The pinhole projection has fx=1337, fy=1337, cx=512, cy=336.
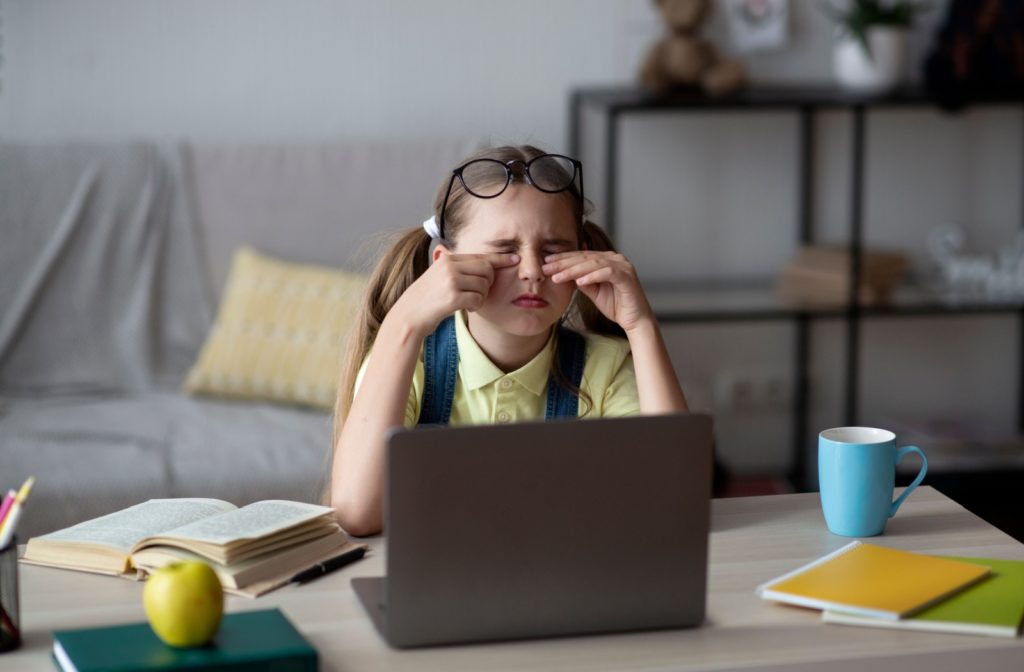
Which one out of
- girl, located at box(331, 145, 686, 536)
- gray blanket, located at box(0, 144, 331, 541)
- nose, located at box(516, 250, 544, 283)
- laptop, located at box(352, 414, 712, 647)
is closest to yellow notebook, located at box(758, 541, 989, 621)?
laptop, located at box(352, 414, 712, 647)

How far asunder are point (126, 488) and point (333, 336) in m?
0.58

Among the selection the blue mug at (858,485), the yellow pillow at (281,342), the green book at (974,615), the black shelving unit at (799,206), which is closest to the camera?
the green book at (974,615)

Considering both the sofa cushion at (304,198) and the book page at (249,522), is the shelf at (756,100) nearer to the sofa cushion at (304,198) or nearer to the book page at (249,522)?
the sofa cushion at (304,198)

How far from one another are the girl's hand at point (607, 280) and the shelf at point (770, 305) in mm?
1430

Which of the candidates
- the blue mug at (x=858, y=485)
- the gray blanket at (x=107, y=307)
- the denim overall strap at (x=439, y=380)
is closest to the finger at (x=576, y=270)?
the denim overall strap at (x=439, y=380)

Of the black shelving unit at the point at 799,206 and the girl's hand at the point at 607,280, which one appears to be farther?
the black shelving unit at the point at 799,206

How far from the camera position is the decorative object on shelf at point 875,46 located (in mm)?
3105

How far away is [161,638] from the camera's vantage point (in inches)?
40.4

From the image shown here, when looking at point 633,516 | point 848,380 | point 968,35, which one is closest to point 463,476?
point 633,516

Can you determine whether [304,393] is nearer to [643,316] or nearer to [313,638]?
[643,316]

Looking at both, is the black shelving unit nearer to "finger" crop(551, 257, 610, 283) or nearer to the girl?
the girl

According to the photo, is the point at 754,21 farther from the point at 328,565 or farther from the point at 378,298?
the point at 328,565

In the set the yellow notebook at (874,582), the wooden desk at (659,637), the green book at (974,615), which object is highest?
the yellow notebook at (874,582)

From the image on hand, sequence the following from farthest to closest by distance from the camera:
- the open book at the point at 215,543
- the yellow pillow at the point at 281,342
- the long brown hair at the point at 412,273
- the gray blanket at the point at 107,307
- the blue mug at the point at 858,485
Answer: the yellow pillow at the point at 281,342, the gray blanket at the point at 107,307, the long brown hair at the point at 412,273, the blue mug at the point at 858,485, the open book at the point at 215,543
